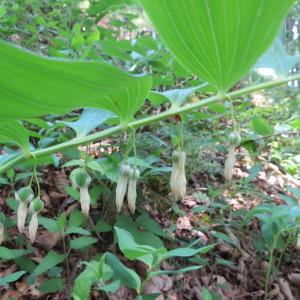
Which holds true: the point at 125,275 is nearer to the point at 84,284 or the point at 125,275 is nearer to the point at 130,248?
the point at 84,284

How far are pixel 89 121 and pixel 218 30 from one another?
55cm

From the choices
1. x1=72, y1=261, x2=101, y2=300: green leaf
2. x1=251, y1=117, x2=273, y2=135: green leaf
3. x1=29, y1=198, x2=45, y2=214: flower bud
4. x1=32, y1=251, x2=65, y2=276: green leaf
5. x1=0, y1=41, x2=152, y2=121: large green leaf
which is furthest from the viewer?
x1=251, y1=117, x2=273, y2=135: green leaf

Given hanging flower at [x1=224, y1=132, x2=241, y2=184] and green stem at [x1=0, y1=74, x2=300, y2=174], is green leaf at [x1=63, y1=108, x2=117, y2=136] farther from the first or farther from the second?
hanging flower at [x1=224, y1=132, x2=241, y2=184]

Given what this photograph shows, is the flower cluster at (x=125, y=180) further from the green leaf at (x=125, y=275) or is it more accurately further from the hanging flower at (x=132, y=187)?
the green leaf at (x=125, y=275)

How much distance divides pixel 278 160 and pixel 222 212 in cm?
171

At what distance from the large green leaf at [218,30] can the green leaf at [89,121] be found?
394mm

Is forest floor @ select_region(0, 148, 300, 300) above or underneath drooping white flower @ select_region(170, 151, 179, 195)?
underneath

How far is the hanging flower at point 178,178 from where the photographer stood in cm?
111

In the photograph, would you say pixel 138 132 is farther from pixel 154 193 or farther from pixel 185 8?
pixel 185 8

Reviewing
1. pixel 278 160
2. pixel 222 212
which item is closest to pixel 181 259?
pixel 222 212

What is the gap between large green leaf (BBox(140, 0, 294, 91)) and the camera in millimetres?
757

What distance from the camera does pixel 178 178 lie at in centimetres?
113

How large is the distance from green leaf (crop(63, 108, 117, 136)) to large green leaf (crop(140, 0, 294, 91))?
39cm

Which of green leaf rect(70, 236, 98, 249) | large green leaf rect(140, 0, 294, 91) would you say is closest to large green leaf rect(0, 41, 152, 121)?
large green leaf rect(140, 0, 294, 91)
